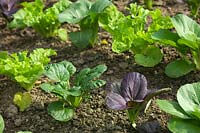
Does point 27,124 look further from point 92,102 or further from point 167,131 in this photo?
point 167,131

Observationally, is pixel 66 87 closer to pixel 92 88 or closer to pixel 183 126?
pixel 92 88

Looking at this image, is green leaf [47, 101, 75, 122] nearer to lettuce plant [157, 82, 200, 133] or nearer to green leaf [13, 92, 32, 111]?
green leaf [13, 92, 32, 111]

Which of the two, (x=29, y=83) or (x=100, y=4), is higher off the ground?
(x=100, y=4)

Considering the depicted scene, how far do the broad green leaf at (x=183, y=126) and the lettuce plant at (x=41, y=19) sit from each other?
3.53ft

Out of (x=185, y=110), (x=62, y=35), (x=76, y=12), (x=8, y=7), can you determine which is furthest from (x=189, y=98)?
(x=8, y=7)

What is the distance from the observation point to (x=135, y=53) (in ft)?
7.88

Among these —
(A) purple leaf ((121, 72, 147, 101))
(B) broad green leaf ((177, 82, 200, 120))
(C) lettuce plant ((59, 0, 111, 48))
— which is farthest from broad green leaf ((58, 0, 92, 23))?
(B) broad green leaf ((177, 82, 200, 120))

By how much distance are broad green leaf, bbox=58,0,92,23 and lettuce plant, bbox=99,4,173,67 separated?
118mm

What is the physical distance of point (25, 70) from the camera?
2164mm

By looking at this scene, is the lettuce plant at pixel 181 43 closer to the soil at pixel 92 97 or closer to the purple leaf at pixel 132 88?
the soil at pixel 92 97

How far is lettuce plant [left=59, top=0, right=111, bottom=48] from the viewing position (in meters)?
2.46

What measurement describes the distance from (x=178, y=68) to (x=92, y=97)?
0.45m

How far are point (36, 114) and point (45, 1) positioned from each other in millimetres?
1238

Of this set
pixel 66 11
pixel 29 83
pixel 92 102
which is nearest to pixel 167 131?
pixel 92 102
